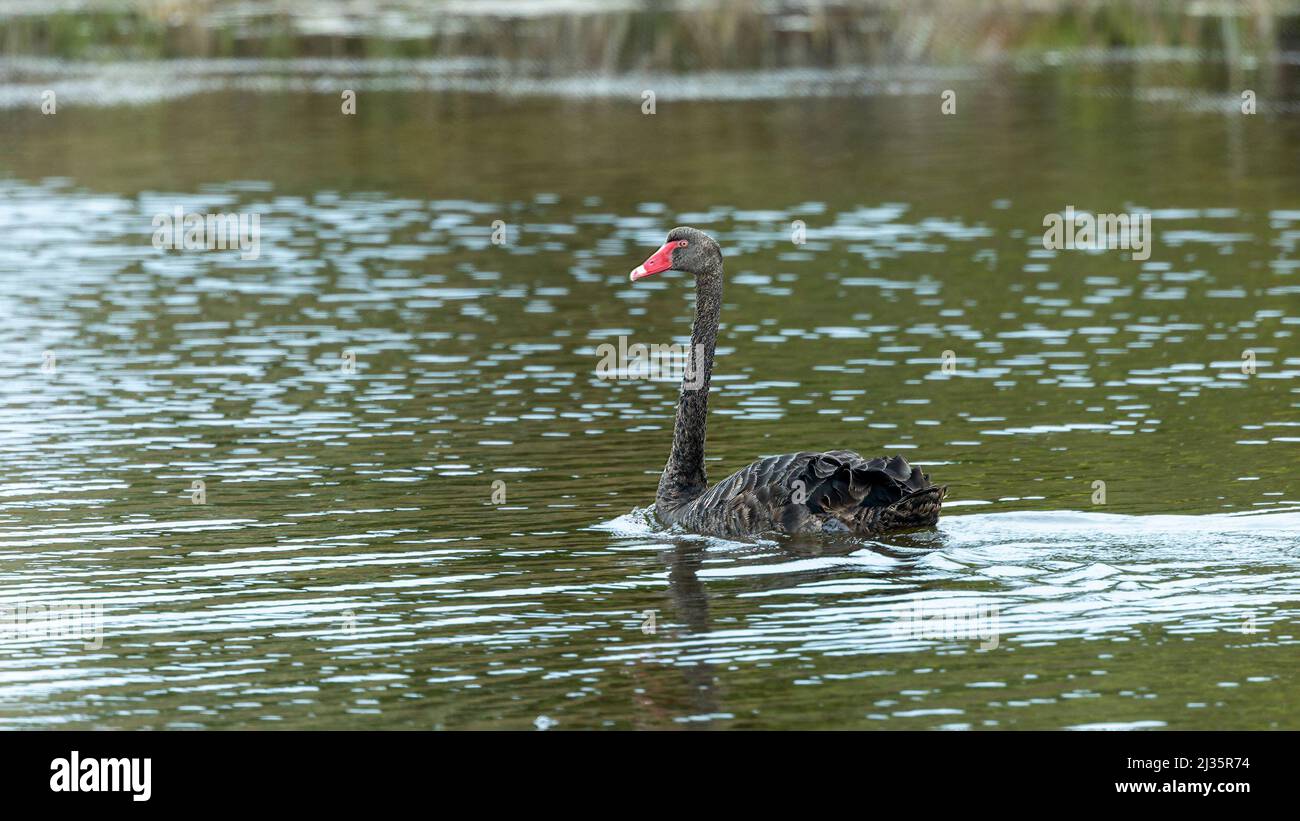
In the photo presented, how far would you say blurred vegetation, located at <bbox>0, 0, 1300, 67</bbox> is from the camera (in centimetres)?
5131

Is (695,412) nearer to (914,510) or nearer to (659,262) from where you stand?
(659,262)

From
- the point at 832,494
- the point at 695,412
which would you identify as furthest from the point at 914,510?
the point at 695,412

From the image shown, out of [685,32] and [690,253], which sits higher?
[685,32]

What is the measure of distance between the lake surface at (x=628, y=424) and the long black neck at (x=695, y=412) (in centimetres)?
42

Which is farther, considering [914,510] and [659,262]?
[659,262]

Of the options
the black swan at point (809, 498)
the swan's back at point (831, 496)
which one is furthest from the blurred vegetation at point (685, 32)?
the swan's back at point (831, 496)

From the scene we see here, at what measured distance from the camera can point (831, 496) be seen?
14.0 m

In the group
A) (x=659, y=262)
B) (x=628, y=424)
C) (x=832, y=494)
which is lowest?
(x=832, y=494)

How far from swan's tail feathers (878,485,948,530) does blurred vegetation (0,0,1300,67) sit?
119 ft

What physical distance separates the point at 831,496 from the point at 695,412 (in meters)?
1.81

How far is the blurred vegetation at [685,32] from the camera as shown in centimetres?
5131

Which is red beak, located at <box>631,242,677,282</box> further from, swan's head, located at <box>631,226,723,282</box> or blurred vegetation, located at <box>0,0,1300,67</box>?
blurred vegetation, located at <box>0,0,1300,67</box>
